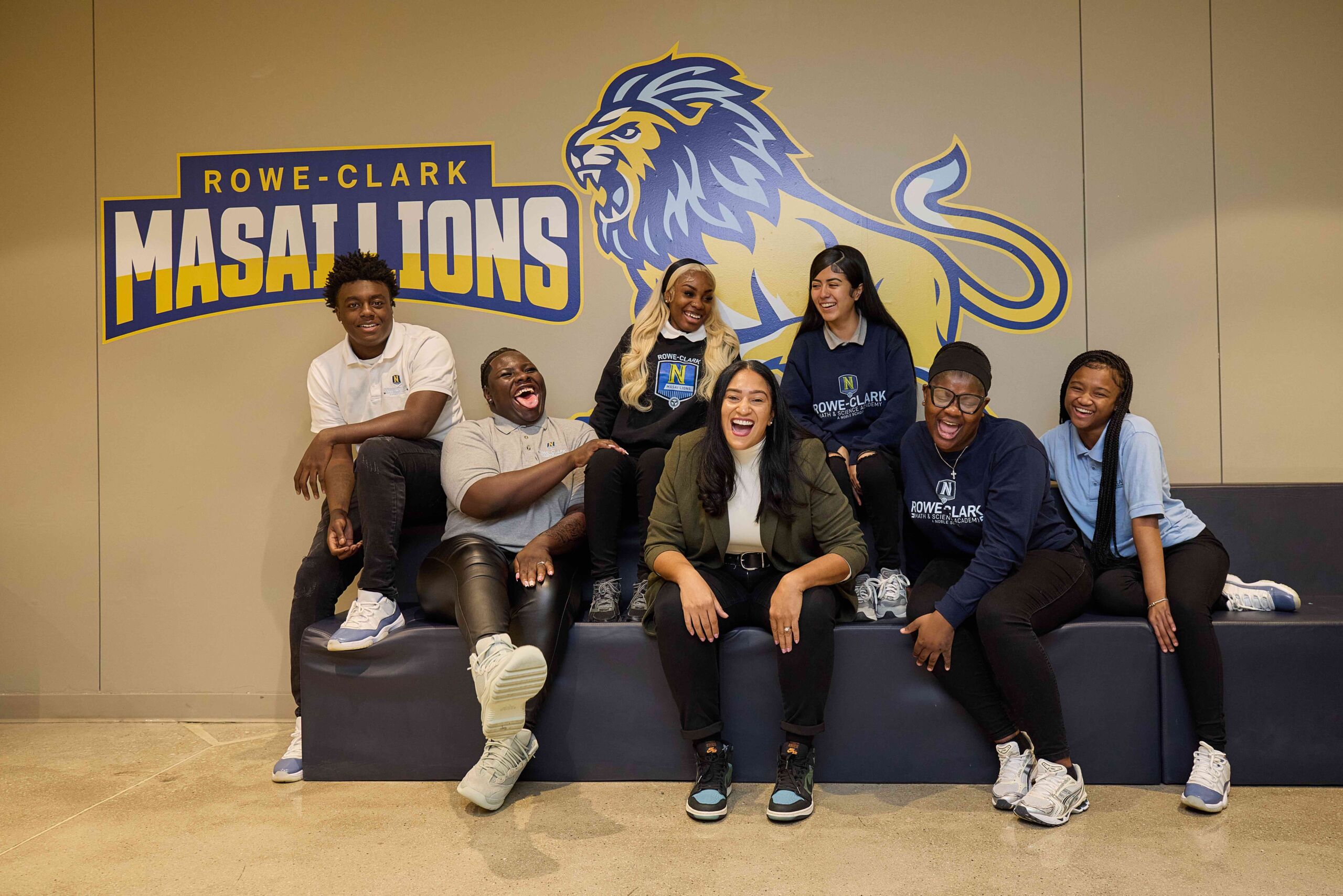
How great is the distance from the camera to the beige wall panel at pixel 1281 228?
3666mm

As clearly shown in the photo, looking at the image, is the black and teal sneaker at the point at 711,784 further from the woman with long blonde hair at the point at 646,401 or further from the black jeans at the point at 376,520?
the black jeans at the point at 376,520

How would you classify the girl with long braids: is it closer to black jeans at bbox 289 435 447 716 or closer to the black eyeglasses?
the black eyeglasses

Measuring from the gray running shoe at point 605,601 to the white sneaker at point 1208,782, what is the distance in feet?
5.57

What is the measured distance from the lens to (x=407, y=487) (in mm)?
3131

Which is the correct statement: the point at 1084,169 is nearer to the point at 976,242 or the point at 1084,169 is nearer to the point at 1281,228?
the point at 976,242

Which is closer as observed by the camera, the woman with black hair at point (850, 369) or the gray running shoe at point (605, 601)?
the gray running shoe at point (605, 601)

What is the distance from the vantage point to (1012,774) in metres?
2.60

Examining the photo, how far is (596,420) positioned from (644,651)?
0.95 m

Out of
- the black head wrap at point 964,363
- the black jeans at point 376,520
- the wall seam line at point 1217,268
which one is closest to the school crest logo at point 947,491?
the black head wrap at point 964,363

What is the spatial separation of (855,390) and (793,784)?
1.46 meters

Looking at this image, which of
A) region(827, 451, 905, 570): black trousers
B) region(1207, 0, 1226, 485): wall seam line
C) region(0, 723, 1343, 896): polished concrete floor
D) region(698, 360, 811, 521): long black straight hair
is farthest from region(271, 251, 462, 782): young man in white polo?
region(1207, 0, 1226, 485): wall seam line

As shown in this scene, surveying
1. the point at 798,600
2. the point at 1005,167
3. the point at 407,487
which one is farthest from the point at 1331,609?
the point at 407,487

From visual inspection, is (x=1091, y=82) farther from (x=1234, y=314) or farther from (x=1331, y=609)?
(x=1331, y=609)

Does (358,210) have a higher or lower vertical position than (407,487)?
higher
